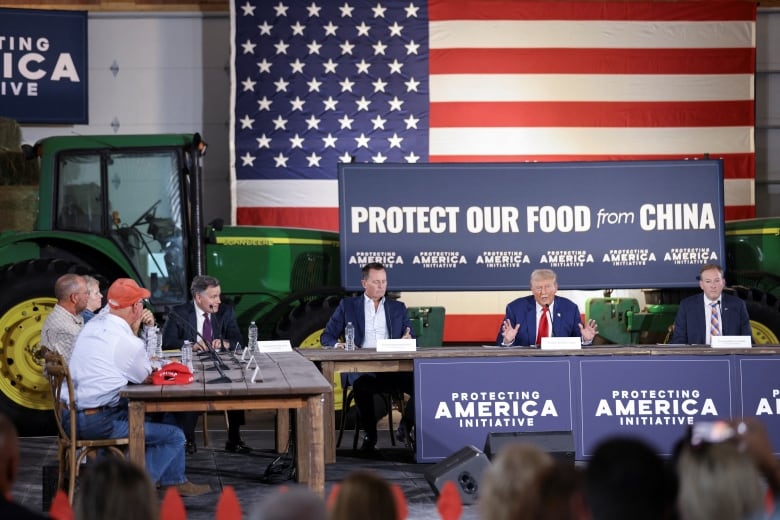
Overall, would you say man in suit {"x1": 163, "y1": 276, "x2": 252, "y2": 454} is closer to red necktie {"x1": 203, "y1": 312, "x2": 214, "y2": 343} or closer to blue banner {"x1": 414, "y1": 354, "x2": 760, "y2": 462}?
red necktie {"x1": 203, "y1": 312, "x2": 214, "y2": 343}

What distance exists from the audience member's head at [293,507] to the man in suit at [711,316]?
626 centimetres

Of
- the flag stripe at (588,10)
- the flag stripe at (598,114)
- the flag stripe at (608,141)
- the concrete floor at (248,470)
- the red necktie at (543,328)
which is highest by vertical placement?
the flag stripe at (588,10)

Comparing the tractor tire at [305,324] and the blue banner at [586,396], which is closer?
the blue banner at [586,396]

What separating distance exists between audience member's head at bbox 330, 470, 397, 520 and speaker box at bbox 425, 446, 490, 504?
358cm

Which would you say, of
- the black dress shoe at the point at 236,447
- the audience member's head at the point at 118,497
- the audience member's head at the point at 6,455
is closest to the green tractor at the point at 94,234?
the black dress shoe at the point at 236,447

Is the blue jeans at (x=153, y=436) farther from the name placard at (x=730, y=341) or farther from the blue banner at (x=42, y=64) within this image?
the blue banner at (x=42, y=64)

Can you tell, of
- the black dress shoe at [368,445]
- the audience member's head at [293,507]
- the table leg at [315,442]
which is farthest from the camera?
the black dress shoe at [368,445]

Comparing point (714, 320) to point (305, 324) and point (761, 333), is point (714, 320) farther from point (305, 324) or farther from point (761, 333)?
point (305, 324)

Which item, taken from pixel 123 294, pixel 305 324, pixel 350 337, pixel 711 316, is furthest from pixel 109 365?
pixel 711 316

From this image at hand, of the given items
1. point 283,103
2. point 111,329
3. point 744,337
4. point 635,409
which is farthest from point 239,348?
point 283,103

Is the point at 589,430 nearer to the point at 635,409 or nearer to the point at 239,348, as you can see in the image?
the point at 635,409

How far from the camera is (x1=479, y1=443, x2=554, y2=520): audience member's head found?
250 cm

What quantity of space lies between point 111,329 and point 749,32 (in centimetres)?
958

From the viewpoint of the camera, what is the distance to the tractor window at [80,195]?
360 inches
